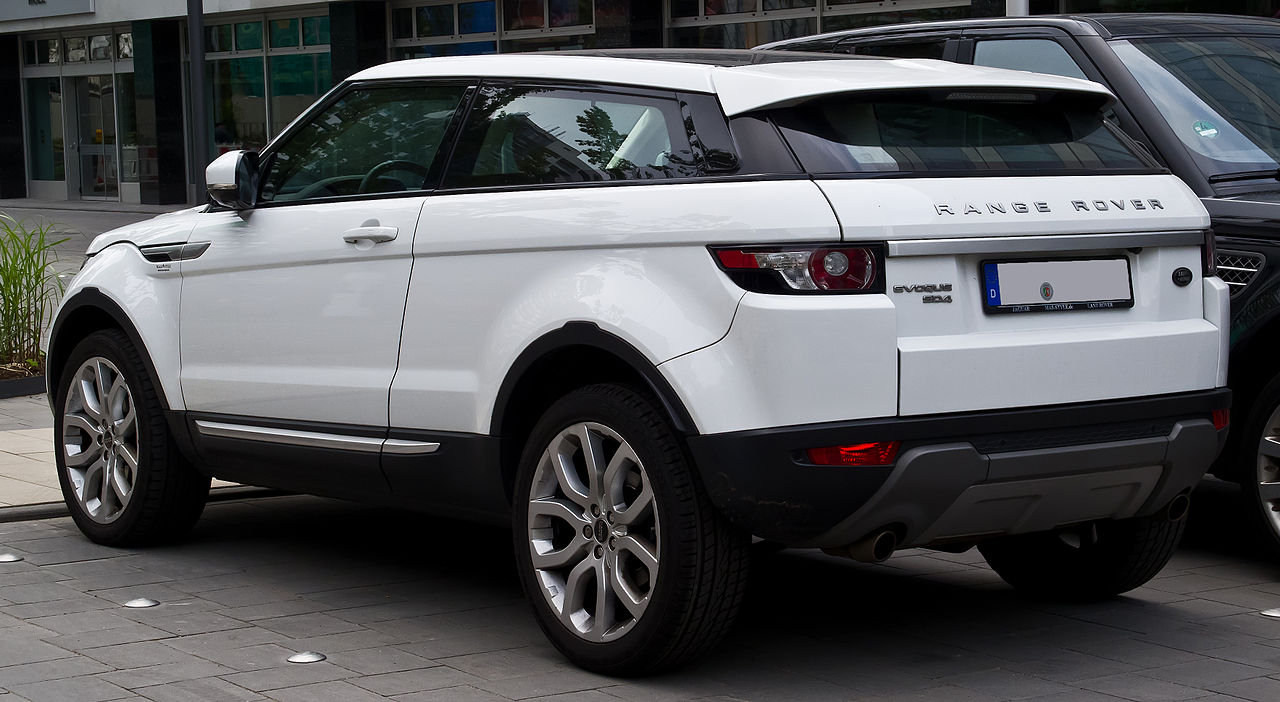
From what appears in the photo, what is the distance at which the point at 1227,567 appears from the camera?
6.00 metres

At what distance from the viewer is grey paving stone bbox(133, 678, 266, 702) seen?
4.27 meters

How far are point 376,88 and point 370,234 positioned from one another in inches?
27.1

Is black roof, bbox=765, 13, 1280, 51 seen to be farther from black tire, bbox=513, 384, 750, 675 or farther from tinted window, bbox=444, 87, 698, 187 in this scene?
black tire, bbox=513, 384, 750, 675

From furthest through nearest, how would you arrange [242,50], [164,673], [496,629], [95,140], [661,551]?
[95,140] → [242,50] → [496,629] → [164,673] → [661,551]

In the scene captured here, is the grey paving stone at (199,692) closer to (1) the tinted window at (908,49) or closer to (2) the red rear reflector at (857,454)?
(2) the red rear reflector at (857,454)

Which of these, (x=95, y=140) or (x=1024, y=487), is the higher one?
(x=95, y=140)

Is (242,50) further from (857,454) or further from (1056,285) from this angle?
(857,454)

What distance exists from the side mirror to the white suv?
21 cm

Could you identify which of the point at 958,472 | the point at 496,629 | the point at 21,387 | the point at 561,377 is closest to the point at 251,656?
the point at 496,629

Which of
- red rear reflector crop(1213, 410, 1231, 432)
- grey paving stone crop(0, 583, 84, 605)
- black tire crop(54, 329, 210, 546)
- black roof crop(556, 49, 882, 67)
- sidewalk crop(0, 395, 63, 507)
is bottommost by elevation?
sidewalk crop(0, 395, 63, 507)

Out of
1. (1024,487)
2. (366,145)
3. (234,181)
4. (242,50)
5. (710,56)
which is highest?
(242,50)

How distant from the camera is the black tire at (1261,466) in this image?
18.6 ft

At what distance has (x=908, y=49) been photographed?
24.0 ft

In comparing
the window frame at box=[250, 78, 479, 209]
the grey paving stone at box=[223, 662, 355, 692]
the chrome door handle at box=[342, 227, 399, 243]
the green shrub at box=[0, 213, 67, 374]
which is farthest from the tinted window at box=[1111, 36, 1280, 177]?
the green shrub at box=[0, 213, 67, 374]
